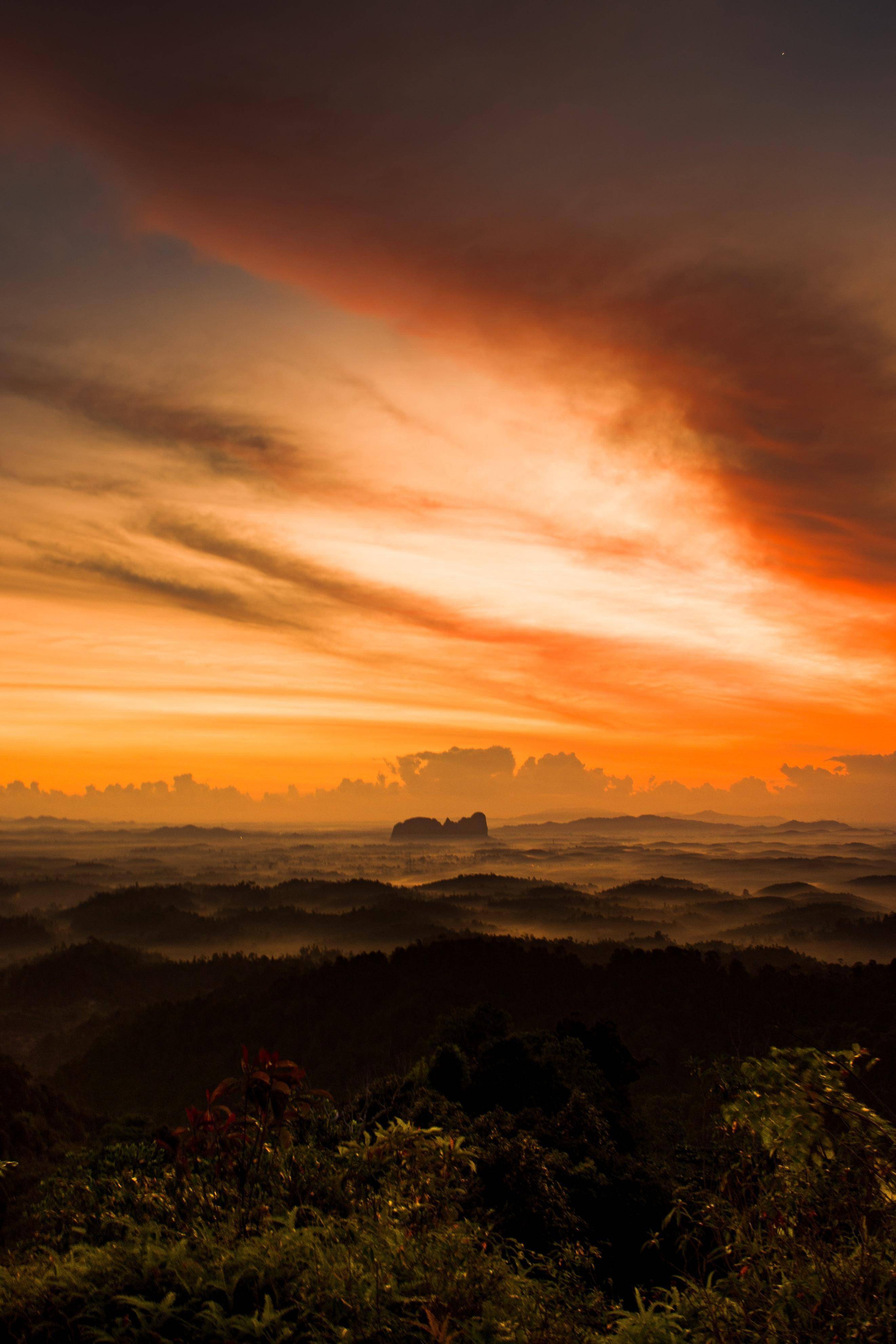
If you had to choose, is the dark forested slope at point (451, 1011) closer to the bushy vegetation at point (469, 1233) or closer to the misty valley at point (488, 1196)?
the misty valley at point (488, 1196)

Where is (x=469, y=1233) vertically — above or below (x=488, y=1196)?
above

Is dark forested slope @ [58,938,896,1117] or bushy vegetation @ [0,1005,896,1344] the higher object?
bushy vegetation @ [0,1005,896,1344]

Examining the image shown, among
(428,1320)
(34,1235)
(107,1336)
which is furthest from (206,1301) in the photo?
(34,1235)

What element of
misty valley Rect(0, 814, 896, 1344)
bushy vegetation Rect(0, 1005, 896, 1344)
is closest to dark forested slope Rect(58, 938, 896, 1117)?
misty valley Rect(0, 814, 896, 1344)

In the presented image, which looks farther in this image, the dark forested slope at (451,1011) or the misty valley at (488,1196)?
the dark forested slope at (451,1011)

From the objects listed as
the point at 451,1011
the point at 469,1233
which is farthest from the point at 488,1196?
the point at 451,1011

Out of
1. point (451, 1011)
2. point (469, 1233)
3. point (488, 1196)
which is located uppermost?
point (469, 1233)

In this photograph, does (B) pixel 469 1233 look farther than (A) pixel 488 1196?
No

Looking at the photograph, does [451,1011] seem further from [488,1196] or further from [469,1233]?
[469,1233]

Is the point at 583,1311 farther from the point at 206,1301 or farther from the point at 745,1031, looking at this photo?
the point at 745,1031

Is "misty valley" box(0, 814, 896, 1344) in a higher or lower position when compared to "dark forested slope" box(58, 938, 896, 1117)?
higher

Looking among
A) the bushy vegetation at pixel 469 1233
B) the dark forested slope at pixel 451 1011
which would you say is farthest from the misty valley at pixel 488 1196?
the dark forested slope at pixel 451 1011

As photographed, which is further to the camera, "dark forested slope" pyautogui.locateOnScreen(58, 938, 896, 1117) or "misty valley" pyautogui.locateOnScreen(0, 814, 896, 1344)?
"dark forested slope" pyautogui.locateOnScreen(58, 938, 896, 1117)

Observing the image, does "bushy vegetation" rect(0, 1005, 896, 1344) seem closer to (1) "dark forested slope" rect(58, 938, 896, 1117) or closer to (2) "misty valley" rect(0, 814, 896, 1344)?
(2) "misty valley" rect(0, 814, 896, 1344)
